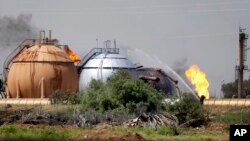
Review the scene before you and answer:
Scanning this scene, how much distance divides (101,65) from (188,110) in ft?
99.7

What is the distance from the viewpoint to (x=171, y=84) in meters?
73.2

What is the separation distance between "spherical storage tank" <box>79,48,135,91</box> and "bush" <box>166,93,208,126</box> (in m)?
27.8

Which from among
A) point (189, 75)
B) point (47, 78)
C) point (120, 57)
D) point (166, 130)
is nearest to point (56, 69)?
point (47, 78)

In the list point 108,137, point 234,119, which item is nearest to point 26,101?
point 234,119

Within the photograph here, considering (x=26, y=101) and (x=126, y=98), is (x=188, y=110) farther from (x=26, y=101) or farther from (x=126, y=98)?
(x=26, y=101)

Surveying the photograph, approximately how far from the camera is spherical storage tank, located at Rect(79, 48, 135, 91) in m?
71.9

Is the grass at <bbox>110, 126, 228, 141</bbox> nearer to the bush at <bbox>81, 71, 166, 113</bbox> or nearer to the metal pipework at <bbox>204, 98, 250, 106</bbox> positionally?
the bush at <bbox>81, 71, 166, 113</bbox>

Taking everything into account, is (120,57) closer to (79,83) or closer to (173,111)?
(79,83)

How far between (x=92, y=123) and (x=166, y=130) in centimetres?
591

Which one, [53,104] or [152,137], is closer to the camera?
[152,137]

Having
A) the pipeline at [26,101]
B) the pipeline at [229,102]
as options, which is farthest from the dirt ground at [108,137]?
the pipeline at [26,101]

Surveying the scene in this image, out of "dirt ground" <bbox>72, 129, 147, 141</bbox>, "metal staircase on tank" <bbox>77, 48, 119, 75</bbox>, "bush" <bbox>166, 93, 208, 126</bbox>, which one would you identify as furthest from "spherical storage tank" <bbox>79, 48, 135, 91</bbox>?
"dirt ground" <bbox>72, 129, 147, 141</bbox>

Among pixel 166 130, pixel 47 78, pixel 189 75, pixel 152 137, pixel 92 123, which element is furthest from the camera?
pixel 189 75

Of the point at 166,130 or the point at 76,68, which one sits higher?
the point at 76,68
